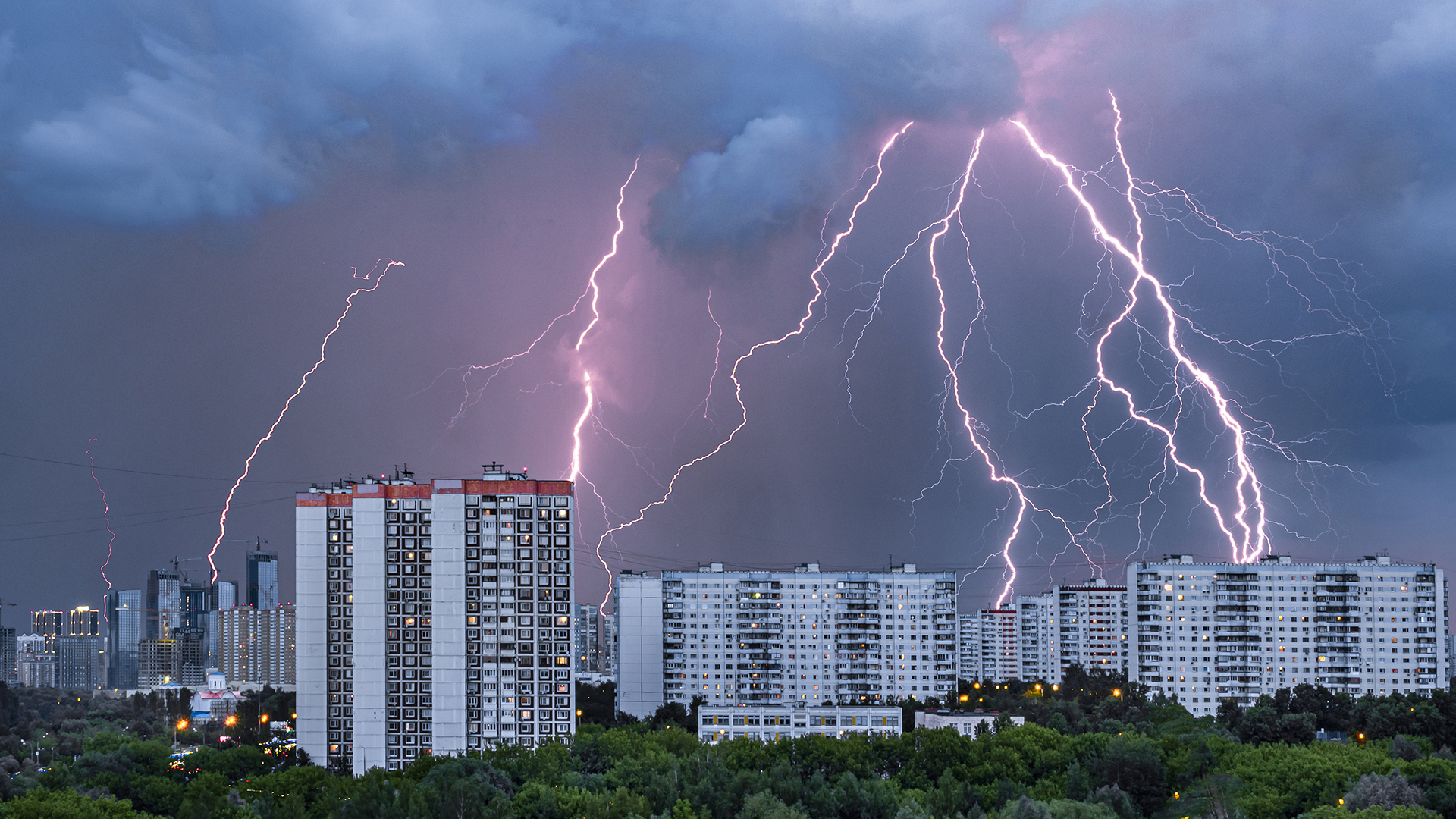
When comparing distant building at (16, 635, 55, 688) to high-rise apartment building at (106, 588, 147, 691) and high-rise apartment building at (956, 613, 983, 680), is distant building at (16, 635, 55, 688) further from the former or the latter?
high-rise apartment building at (956, 613, 983, 680)

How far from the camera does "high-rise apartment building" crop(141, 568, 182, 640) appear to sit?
320 feet

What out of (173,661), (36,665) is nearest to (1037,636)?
(173,661)

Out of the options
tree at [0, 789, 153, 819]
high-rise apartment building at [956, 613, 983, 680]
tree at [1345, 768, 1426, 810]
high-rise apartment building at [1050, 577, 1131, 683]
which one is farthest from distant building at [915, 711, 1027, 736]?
high-rise apartment building at [956, 613, 983, 680]

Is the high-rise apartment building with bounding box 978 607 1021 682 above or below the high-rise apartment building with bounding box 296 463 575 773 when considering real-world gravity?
below

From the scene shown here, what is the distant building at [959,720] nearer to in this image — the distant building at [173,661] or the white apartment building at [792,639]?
the white apartment building at [792,639]

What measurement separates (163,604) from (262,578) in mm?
9454

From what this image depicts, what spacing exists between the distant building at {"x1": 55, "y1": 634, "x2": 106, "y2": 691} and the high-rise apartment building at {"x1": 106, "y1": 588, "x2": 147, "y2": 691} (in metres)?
0.51

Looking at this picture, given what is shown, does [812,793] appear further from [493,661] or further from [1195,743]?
[1195,743]

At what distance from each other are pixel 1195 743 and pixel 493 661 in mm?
20575

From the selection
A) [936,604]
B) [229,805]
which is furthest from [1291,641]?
[229,805]

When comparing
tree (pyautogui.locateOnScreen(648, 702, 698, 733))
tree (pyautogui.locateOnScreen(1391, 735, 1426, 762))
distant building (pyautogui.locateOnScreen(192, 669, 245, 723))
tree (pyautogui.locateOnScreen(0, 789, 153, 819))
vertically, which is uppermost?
tree (pyautogui.locateOnScreen(0, 789, 153, 819))

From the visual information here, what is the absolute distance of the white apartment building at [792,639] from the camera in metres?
54.9

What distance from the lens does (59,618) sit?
335ft

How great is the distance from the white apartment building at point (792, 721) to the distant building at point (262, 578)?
68.1 m
